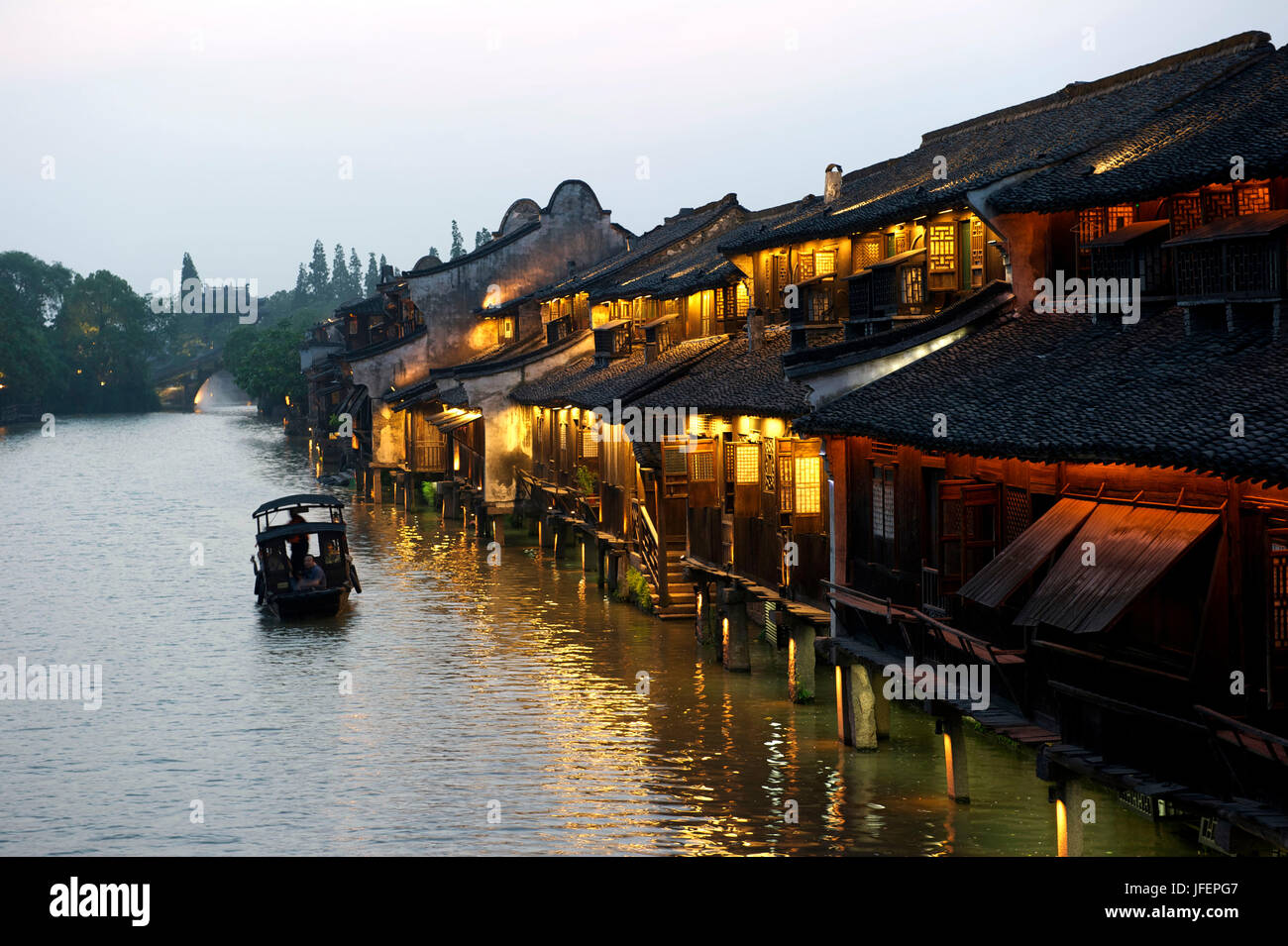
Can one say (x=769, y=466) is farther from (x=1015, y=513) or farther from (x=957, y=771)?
(x=1015, y=513)

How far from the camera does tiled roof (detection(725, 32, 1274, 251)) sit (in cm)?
2284

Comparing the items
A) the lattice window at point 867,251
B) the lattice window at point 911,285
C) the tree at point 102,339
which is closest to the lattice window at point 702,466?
the lattice window at point 867,251

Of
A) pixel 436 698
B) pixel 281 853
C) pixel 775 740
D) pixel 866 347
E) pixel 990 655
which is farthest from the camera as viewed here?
pixel 436 698

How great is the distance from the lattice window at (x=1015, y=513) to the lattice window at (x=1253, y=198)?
4272mm

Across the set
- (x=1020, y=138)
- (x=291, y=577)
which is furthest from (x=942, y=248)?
(x=291, y=577)

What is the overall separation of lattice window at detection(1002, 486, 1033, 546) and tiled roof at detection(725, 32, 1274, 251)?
586 cm

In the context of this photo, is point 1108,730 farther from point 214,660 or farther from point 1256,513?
point 214,660

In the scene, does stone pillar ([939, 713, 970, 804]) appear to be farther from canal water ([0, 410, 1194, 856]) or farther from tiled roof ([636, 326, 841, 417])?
tiled roof ([636, 326, 841, 417])

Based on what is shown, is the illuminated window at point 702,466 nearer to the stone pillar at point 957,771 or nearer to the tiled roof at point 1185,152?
the tiled roof at point 1185,152

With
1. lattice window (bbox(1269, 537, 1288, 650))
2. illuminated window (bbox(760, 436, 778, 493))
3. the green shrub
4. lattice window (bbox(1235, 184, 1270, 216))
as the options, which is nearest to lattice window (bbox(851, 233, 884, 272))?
illuminated window (bbox(760, 436, 778, 493))

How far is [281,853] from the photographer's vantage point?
19.0 metres

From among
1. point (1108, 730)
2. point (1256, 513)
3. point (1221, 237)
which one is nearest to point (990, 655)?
point (1108, 730)

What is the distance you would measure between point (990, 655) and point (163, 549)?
4094 cm

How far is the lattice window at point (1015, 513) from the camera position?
57.1ft
